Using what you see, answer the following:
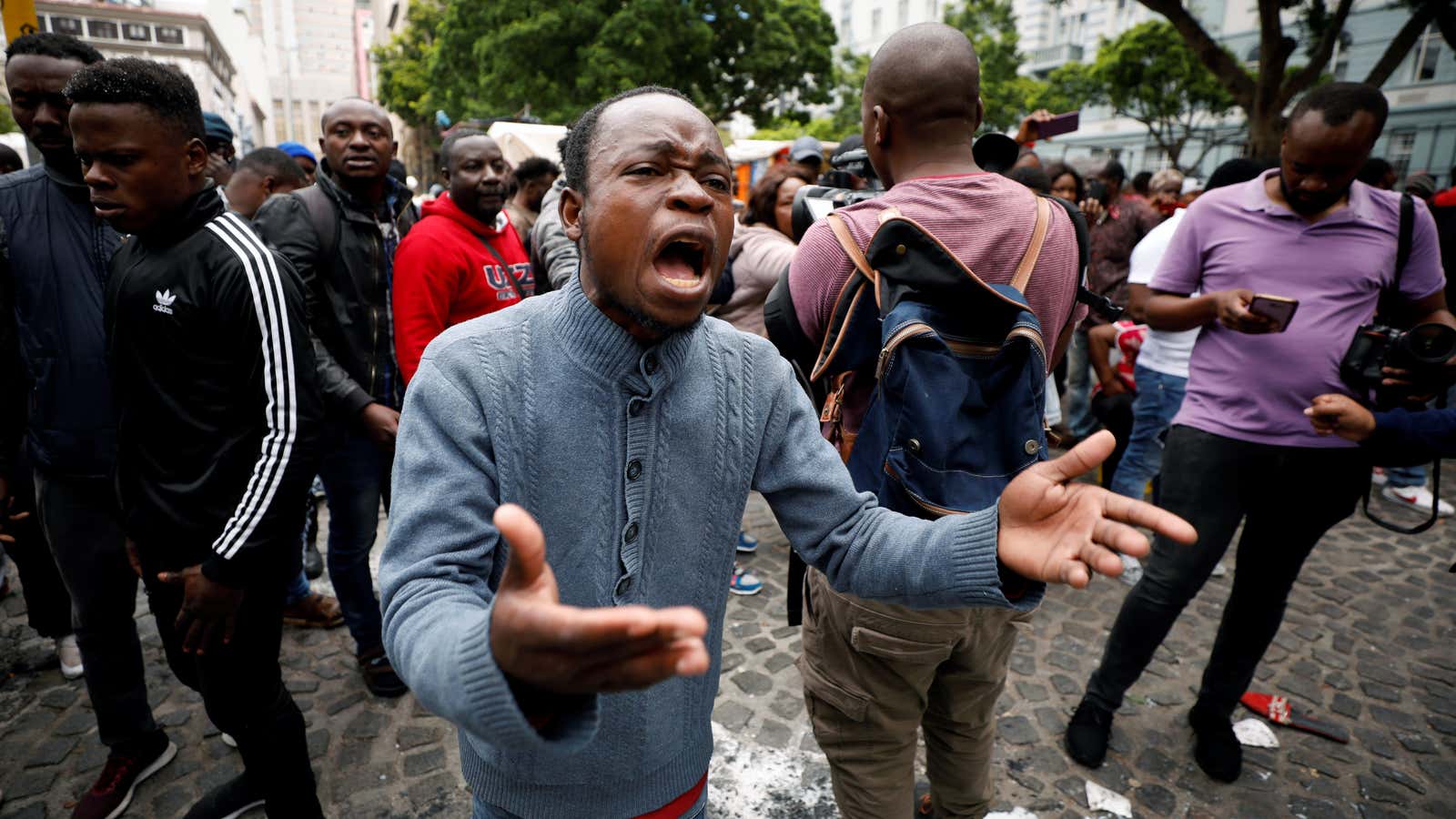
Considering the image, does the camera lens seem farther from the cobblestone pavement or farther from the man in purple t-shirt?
the cobblestone pavement

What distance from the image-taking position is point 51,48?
2.65 meters

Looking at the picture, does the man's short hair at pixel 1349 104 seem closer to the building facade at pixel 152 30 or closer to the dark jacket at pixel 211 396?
the dark jacket at pixel 211 396

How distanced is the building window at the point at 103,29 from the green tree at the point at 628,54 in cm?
5413

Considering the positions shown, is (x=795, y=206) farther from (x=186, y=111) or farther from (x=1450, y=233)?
(x=1450, y=233)

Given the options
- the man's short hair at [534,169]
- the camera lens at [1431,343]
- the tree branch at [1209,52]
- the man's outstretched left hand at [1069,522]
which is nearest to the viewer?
the man's outstretched left hand at [1069,522]

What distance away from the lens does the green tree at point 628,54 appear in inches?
869

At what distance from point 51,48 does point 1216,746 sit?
16.3ft

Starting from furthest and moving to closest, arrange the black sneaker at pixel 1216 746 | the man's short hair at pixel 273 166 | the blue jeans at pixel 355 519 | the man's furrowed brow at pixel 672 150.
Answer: the man's short hair at pixel 273 166
the blue jeans at pixel 355 519
the black sneaker at pixel 1216 746
the man's furrowed brow at pixel 672 150

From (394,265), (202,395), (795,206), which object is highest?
(795,206)

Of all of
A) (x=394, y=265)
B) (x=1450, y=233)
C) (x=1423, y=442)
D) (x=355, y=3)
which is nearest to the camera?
(x=1423, y=442)

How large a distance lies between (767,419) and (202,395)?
5.41 ft

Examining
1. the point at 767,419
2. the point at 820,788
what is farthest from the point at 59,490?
the point at 820,788

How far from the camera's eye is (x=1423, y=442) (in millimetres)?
2514

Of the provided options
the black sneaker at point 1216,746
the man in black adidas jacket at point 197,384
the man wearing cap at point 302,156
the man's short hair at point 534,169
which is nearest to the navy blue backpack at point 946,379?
the man in black adidas jacket at point 197,384
